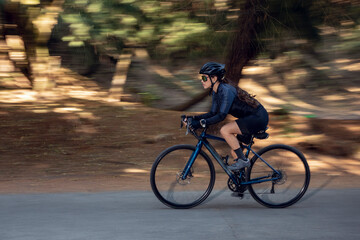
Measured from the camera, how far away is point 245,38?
11.3 metres

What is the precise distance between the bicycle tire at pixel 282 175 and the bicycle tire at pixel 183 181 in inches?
21.6

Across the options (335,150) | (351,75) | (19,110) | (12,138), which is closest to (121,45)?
(12,138)

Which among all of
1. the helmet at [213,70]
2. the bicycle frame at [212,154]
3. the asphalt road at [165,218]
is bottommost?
the asphalt road at [165,218]

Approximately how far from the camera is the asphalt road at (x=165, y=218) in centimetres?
533

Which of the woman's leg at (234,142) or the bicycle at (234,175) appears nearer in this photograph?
the woman's leg at (234,142)

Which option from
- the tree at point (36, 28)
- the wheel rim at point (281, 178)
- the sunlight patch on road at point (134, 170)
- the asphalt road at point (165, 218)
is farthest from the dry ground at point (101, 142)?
the wheel rim at point (281, 178)

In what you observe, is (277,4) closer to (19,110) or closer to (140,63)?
(19,110)

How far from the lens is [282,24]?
10.9 m

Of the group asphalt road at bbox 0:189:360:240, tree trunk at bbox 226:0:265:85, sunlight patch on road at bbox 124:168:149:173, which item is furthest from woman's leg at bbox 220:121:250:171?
tree trunk at bbox 226:0:265:85

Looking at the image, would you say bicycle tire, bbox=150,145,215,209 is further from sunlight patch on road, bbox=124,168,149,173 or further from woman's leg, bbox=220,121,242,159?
sunlight patch on road, bbox=124,168,149,173

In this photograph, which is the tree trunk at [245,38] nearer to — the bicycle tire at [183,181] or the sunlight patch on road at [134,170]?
the sunlight patch on road at [134,170]

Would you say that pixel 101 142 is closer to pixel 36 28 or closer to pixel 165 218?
pixel 36 28

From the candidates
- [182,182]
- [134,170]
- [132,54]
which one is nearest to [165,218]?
[182,182]

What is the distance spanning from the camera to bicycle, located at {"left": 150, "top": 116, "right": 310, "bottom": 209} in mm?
6406
